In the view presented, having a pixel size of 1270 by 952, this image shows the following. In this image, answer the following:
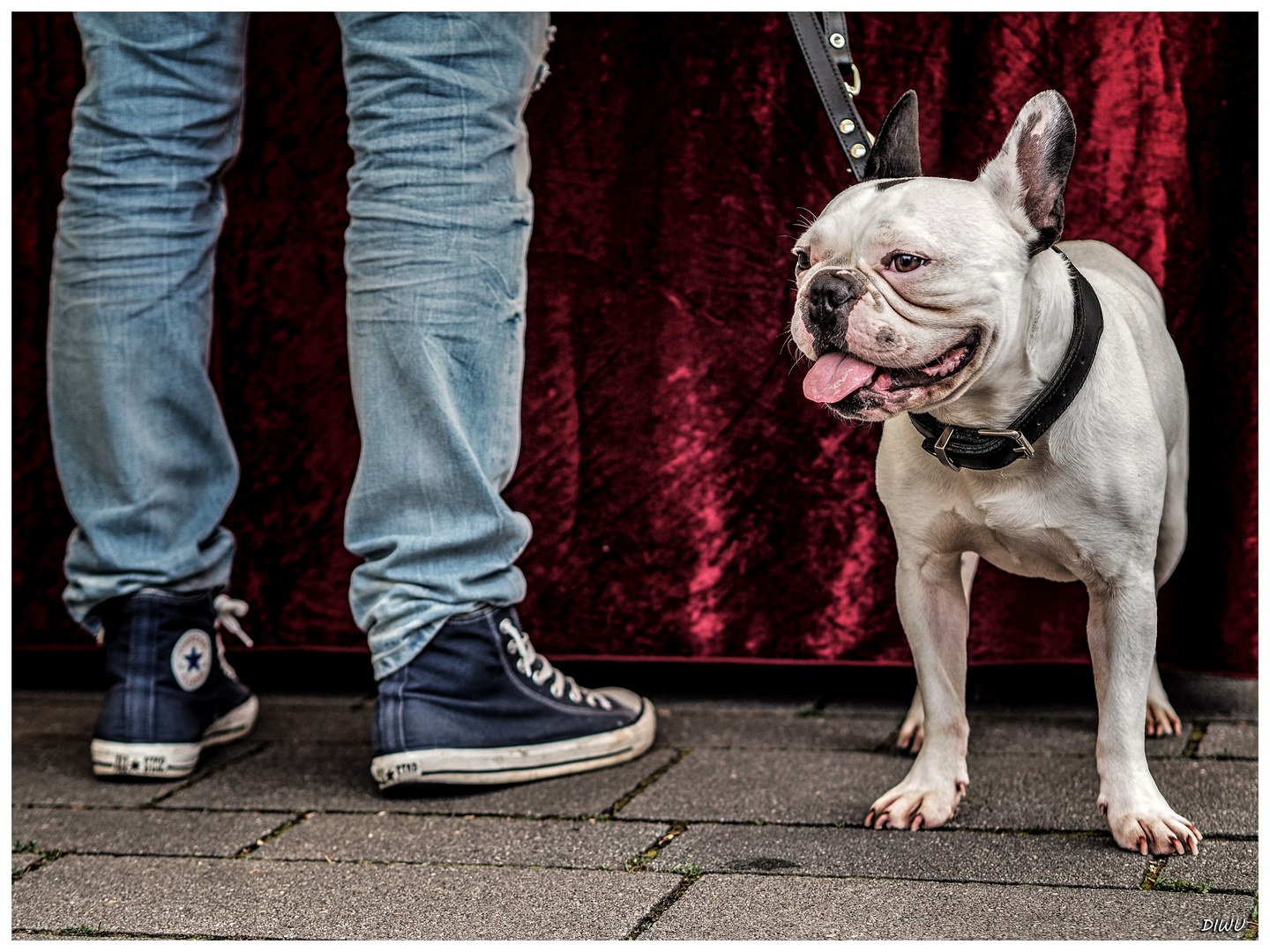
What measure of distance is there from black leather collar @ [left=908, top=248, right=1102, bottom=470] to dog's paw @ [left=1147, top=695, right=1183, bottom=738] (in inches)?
27.7

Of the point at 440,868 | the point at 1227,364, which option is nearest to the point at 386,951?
the point at 440,868

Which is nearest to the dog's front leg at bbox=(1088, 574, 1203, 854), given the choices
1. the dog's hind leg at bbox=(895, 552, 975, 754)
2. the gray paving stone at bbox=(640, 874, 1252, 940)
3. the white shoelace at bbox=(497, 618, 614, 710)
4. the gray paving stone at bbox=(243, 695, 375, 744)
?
the gray paving stone at bbox=(640, 874, 1252, 940)

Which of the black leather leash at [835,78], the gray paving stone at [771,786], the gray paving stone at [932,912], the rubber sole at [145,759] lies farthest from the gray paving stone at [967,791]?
the black leather leash at [835,78]

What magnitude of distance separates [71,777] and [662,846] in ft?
3.24

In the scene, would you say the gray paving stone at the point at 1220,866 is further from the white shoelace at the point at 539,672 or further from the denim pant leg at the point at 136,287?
the denim pant leg at the point at 136,287

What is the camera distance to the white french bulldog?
4.38ft

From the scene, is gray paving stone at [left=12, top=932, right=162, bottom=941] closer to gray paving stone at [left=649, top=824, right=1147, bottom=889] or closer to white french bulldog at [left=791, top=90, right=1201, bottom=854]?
gray paving stone at [left=649, top=824, right=1147, bottom=889]

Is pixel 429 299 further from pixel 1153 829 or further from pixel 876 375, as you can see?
pixel 1153 829

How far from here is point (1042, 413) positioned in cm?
145

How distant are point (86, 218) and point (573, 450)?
89 cm

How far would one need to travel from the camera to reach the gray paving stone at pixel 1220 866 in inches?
52.4

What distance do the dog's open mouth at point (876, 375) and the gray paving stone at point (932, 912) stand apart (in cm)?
53

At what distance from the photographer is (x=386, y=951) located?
4.06 feet

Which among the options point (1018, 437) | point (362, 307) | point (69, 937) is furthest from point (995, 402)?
point (69, 937)
